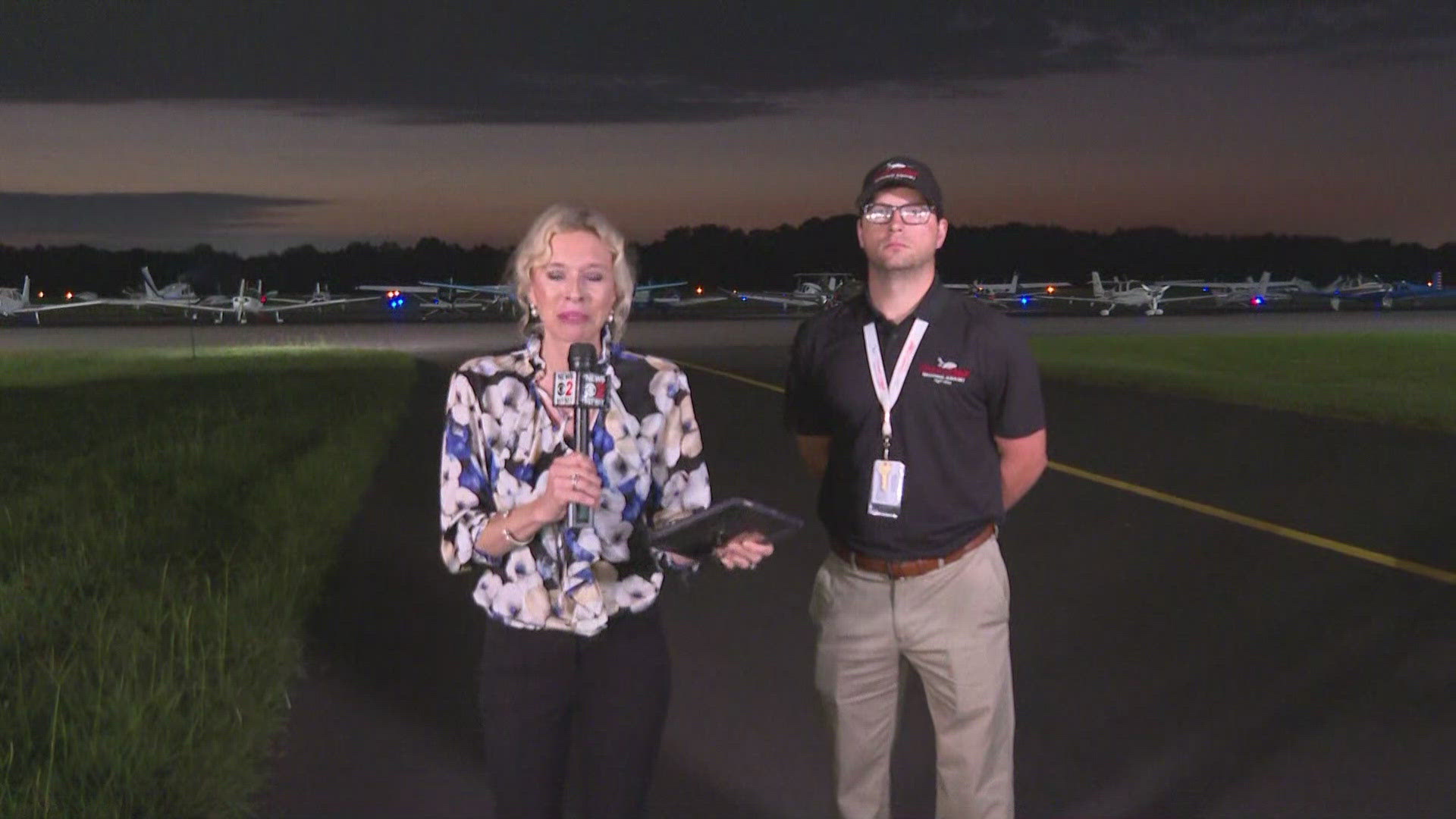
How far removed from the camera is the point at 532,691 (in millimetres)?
3297

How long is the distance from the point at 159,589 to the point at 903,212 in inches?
216

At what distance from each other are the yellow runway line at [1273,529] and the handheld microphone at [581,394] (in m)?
7.18

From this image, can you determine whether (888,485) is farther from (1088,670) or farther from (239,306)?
(239,306)

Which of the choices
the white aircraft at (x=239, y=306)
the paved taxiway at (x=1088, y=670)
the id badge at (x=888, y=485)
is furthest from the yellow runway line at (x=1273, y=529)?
the white aircraft at (x=239, y=306)

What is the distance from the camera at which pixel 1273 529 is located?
35.0ft

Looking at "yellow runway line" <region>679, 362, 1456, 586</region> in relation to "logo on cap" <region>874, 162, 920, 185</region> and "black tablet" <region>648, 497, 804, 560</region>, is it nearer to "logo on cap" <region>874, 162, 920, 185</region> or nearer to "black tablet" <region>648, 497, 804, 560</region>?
"logo on cap" <region>874, 162, 920, 185</region>

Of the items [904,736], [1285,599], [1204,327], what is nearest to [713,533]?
[904,736]

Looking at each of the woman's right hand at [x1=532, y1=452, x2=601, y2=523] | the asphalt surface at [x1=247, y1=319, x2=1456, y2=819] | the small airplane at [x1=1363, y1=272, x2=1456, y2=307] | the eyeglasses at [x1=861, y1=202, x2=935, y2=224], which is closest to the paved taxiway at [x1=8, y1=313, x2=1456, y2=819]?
the asphalt surface at [x1=247, y1=319, x2=1456, y2=819]

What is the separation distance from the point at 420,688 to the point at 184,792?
1.75 meters

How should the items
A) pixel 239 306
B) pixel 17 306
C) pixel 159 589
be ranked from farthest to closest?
pixel 17 306
pixel 239 306
pixel 159 589

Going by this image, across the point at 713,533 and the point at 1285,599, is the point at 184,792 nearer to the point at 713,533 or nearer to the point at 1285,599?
the point at 713,533

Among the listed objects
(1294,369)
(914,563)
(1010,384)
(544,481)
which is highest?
(1010,384)

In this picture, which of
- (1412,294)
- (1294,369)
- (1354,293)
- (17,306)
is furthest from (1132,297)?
(17,306)

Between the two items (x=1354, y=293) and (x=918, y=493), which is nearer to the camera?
(x=918, y=493)
